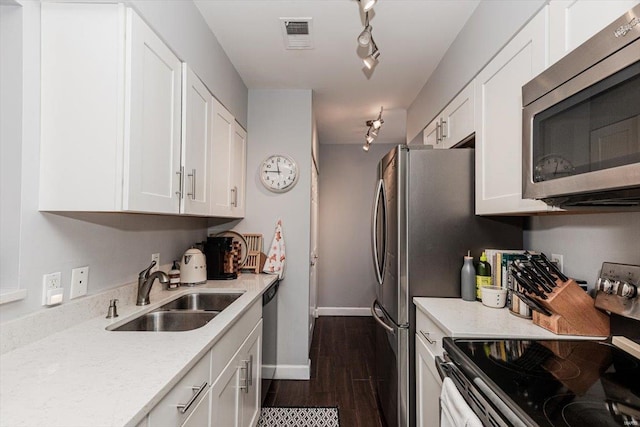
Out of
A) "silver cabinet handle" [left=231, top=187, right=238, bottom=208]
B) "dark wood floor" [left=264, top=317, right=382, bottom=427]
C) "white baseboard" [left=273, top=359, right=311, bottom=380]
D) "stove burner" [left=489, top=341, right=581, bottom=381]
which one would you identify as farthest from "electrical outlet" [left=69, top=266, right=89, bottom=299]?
"white baseboard" [left=273, top=359, right=311, bottom=380]

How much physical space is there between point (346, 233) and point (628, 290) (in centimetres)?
400

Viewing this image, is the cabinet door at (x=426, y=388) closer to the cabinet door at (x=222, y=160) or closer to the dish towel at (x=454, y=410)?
the dish towel at (x=454, y=410)

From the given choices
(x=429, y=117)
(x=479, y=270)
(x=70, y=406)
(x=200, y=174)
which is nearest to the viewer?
(x=70, y=406)

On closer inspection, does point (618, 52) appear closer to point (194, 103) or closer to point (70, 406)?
point (70, 406)

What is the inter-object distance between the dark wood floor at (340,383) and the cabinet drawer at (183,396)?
1425mm

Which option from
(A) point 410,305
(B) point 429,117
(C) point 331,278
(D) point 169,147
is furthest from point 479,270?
(C) point 331,278

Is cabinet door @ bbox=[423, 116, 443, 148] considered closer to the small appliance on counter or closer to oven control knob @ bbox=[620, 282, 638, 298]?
oven control knob @ bbox=[620, 282, 638, 298]

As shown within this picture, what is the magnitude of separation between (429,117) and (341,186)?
8.03 ft

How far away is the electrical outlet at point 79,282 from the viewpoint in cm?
133

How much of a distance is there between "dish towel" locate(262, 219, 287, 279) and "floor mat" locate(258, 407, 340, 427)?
1.00 meters

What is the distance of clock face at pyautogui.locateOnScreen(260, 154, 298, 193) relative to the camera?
296 cm

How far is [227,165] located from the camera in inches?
95.3

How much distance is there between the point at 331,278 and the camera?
200 inches

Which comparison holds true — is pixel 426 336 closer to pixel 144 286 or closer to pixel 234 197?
pixel 144 286
